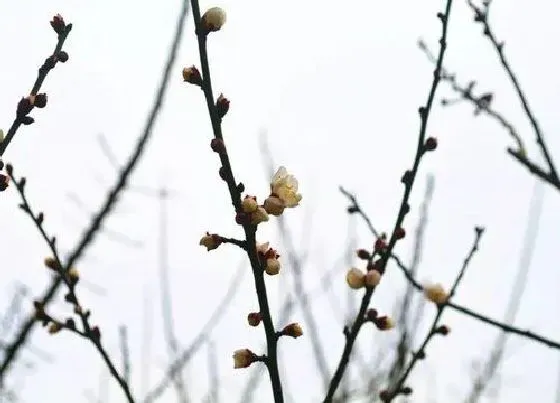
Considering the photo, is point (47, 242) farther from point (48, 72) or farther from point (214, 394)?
point (214, 394)

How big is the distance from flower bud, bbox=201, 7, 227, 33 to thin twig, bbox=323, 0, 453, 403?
94cm

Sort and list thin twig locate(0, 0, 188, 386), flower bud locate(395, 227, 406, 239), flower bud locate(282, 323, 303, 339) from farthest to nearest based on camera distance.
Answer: thin twig locate(0, 0, 188, 386)
flower bud locate(395, 227, 406, 239)
flower bud locate(282, 323, 303, 339)

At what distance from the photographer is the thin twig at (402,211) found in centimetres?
200

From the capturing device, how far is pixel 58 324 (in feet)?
8.79

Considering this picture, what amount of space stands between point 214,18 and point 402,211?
38.3 inches

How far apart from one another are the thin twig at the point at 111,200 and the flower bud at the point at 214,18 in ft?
8.99

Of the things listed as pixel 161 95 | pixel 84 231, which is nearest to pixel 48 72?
pixel 161 95

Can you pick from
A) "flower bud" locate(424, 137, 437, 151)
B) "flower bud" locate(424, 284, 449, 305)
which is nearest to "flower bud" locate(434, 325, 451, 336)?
"flower bud" locate(424, 284, 449, 305)

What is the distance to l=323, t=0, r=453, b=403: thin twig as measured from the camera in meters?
2.00

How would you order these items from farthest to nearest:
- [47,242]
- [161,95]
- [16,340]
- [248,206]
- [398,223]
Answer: [161,95], [16,340], [47,242], [398,223], [248,206]

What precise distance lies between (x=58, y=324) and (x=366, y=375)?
3743 mm

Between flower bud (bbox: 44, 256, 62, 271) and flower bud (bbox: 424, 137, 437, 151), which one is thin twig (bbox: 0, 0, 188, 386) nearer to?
flower bud (bbox: 44, 256, 62, 271)

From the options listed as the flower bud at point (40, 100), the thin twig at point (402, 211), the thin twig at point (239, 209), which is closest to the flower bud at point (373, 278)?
the thin twig at point (402, 211)

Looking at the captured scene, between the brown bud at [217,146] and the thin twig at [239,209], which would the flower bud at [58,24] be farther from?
the brown bud at [217,146]
